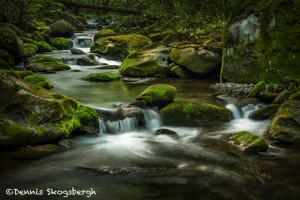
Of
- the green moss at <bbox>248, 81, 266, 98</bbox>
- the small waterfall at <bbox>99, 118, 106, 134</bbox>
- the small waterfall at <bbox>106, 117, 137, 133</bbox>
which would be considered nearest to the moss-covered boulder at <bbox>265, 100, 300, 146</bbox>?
the green moss at <bbox>248, 81, 266, 98</bbox>

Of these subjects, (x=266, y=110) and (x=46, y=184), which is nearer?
(x=46, y=184)

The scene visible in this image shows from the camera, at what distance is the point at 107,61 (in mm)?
20969

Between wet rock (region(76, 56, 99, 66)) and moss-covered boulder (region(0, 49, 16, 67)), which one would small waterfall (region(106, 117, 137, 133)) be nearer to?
moss-covered boulder (region(0, 49, 16, 67))

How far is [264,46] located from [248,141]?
596cm

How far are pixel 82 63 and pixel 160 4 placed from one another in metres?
11.8

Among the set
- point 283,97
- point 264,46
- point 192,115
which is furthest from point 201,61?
point 192,115

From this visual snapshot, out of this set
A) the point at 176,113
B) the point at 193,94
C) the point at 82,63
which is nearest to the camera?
the point at 176,113

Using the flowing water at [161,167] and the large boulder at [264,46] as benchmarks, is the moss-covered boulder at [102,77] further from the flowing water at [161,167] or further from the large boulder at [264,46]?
the flowing water at [161,167]

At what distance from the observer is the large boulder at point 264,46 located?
38.2 feet

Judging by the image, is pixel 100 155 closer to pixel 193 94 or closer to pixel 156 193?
pixel 156 193

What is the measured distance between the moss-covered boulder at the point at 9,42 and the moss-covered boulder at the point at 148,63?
5.40 metres

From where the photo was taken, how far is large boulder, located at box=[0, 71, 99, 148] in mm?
6930

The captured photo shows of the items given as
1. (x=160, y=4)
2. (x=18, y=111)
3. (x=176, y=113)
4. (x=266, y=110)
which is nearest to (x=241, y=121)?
(x=266, y=110)

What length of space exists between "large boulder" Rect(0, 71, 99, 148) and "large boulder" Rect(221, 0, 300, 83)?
718cm
